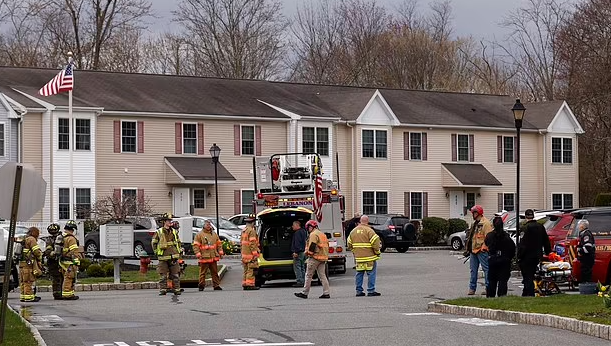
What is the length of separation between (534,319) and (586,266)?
194 inches

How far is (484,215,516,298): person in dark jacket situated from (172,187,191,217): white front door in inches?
1161

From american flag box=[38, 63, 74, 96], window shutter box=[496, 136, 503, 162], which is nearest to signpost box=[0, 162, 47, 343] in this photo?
american flag box=[38, 63, 74, 96]

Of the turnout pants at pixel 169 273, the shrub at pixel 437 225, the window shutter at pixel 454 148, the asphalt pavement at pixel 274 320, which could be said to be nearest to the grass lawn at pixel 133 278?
the asphalt pavement at pixel 274 320

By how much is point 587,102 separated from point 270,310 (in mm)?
39652

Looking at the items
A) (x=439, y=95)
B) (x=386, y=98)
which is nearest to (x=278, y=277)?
(x=386, y=98)

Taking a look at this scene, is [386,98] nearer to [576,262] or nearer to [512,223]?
[512,223]

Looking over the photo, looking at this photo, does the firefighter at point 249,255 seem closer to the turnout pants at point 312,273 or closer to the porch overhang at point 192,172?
the turnout pants at point 312,273

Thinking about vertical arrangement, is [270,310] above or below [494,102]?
below

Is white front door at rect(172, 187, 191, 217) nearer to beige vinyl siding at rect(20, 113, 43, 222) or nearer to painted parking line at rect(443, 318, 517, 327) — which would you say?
beige vinyl siding at rect(20, 113, 43, 222)

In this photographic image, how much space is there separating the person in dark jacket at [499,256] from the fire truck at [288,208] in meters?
8.25

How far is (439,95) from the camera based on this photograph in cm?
6162

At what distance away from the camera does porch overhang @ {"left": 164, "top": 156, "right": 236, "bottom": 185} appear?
48844 mm

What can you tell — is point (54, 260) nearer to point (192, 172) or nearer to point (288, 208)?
point (288, 208)

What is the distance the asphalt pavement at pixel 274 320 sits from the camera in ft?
51.7
